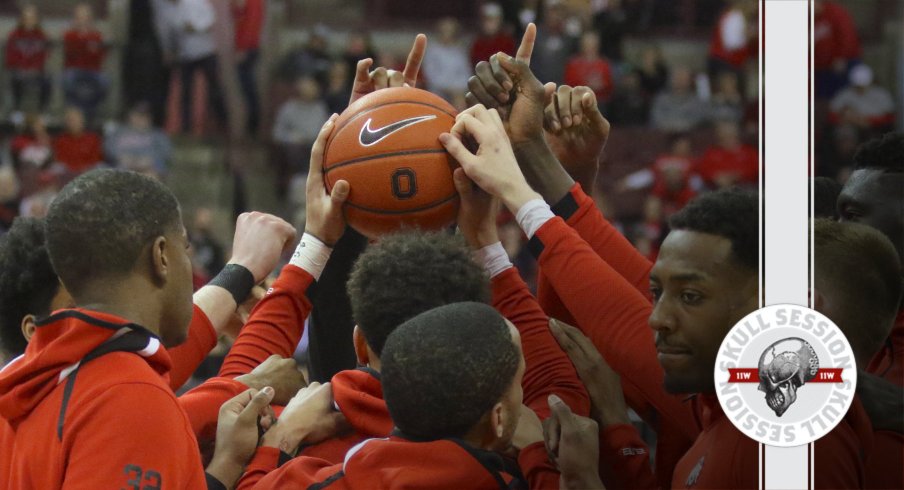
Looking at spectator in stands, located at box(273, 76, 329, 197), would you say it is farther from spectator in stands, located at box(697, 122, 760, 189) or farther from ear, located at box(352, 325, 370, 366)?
ear, located at box(352, 325, 370, 366)

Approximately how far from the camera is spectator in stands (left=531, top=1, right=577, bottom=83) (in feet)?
29.5

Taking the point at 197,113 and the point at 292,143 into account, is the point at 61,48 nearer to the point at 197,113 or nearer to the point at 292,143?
the point at 197,113

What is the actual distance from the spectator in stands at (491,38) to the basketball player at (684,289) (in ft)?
24.9

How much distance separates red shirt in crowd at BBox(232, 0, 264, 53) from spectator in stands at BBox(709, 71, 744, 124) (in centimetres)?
376

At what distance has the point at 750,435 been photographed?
1.66 m

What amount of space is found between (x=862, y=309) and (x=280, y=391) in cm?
106

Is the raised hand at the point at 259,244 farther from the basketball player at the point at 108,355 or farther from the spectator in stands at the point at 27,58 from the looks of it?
the spectator in stands at the point at 27,58

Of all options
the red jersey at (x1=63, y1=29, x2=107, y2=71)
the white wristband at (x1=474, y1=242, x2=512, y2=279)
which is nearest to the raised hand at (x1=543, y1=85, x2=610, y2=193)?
the white wristband at (x1=474, y1=242, x2=512, y2=279)

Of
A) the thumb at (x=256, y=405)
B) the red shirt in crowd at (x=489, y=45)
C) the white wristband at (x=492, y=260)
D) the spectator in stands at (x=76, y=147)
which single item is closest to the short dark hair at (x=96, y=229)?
the thumb at (x=256, y=405)

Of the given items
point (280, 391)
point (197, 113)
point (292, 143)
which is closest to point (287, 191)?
point (292, 143)

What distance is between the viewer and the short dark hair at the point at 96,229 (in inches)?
75.5

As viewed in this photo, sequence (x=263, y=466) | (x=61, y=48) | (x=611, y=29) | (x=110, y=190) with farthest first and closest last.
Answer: (x=61, y=48)
(x=611, y=29)
(x=263, y=466)
(x=110, y=190)

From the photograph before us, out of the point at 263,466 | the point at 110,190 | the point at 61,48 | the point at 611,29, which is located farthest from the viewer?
the point at 61,48

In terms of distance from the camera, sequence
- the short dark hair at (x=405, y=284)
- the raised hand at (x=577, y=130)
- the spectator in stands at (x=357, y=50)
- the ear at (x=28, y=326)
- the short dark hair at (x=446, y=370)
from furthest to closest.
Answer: the spectator in stands at (x=357, y=50)
the raised hand at (x=577, y=130)
the ear at (x=28, y=326)
the short dark hair at (x=405, y=284)
the short dark hair at (x=446, y=370)
